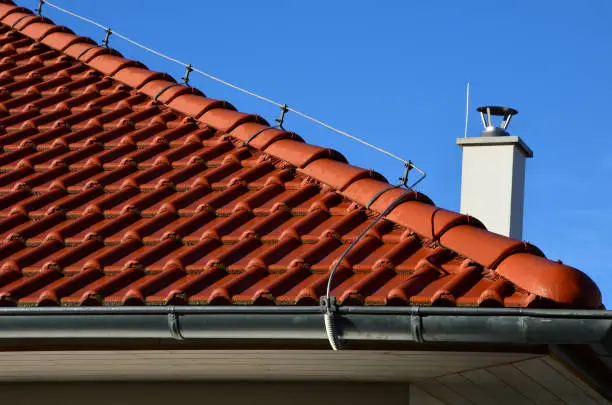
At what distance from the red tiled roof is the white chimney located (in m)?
3.40

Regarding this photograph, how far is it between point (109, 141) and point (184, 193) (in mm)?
1150

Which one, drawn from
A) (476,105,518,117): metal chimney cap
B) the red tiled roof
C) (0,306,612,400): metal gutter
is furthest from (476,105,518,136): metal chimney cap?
(0,306,612,400): metal gutter

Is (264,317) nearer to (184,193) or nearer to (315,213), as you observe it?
(315,213)

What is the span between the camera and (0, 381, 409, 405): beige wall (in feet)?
19.4

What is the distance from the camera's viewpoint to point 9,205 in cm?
673

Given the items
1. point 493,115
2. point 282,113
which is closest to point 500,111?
point 493,115

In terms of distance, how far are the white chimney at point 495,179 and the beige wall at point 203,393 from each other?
4696mm

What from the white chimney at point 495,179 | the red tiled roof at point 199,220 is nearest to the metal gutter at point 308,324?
the red tiled roof at point 199,220

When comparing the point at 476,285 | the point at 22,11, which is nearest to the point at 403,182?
the point at 476,285

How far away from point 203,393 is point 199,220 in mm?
967

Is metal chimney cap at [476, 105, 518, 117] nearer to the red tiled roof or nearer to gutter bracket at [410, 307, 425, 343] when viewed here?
the red tiled roof

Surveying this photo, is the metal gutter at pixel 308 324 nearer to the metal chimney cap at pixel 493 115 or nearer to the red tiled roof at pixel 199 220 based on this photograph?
the red tiled roof at pixel 199 220

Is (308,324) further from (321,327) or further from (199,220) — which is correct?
(199,220)

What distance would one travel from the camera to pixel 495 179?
1067 cm
